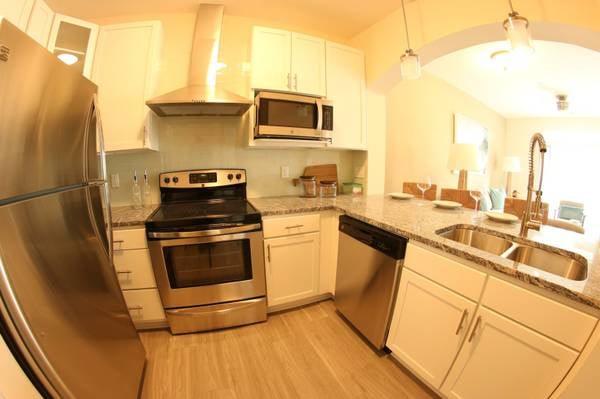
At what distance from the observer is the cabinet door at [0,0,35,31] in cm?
109

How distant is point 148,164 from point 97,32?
3.13ft

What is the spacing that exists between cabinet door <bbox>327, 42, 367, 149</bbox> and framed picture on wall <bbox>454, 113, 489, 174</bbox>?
2367 mm

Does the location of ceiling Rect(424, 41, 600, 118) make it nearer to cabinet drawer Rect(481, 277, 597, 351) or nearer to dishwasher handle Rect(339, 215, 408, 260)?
dishwasher handle Rect(339, 215, 408, 260)

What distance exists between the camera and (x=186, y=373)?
4.42ft

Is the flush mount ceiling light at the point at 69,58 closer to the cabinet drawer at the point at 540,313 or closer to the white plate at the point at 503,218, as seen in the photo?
the cabinet drawer at the point at 540,313

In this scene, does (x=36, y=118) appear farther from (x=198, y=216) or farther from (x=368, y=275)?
(x=368, y=275)

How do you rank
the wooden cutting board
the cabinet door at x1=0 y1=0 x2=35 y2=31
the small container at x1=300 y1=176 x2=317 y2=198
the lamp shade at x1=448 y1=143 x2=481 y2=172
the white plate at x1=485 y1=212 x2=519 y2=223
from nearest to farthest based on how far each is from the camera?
the cabinet door at x1=0 y1=0 x2=35 y2=31 < the white plate at x1=485 y1=212 x2=519 y2=223 < the small container at x1=300 y1=176 x2=317 y2=198 < the wooden cutting board < the lamp shade at x1=448 y1=143 x2=481 y2=172

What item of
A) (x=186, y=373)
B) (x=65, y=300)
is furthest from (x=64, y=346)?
(x=186, y=373)

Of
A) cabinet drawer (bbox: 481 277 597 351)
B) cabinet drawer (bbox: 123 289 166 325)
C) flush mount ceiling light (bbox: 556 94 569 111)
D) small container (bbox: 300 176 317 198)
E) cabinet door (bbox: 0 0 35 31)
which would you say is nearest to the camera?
cabinet drawer (bbox: 481 277 597 351)

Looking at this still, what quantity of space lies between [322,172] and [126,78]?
1.77 m

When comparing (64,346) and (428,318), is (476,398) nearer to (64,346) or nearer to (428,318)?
(428,318)

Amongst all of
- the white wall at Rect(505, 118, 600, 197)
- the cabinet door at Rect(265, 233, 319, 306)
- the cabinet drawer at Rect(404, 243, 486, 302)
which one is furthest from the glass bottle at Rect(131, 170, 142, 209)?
the white wall at Rect(505, 118, 600, 197)

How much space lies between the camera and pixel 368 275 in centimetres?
147

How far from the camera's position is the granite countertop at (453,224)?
0.76 metres
